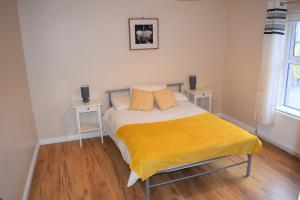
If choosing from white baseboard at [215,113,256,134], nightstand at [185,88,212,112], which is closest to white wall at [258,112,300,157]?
white baseboard at [215,113,256,134]

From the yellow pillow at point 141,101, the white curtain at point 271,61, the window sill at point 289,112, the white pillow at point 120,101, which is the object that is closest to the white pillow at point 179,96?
the yellow pillow at point 141,101

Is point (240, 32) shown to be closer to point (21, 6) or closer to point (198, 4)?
point (198, 4)

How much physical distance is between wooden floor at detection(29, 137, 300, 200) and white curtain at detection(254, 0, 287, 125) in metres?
0.59

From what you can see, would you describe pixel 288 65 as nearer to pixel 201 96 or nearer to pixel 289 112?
pixel 289 112

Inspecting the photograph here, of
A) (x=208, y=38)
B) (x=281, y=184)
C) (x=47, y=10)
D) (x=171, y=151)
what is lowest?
(x=281, y=184)

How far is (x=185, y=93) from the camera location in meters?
4.55

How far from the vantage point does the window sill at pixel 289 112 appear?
328 cm

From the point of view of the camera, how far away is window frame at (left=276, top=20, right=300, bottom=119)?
3.28m

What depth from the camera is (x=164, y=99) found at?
3.80m

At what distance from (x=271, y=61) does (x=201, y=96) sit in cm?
137

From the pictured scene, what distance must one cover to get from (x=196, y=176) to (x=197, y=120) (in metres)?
0.75

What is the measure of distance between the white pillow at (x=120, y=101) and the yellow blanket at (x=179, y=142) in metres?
0.72

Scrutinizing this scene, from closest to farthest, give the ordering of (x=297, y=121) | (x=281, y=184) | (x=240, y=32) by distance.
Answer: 1. (x=281, y=184)
2. (x=297, y=121)
3. (x=240, y=32)

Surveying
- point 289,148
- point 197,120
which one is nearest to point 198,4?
point 197,120
